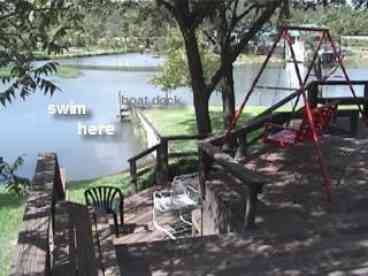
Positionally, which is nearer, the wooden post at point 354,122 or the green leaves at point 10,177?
the green leaves at point 10,177

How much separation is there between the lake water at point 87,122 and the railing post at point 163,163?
3145 mm

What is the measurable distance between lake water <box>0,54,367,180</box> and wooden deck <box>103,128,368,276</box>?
22.5 ft

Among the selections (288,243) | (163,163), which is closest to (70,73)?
(163,163)

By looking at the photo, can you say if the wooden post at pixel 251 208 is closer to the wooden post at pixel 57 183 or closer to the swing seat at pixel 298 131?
the wooden post at pixel 57 183

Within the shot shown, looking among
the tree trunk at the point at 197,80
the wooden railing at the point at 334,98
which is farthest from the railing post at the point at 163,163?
the wooden railing at the point at 334,98

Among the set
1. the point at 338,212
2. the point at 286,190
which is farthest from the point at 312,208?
the point at 286,190

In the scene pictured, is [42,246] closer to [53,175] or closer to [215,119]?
[53,175]

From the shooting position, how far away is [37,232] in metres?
2.64

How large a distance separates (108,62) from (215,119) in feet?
140

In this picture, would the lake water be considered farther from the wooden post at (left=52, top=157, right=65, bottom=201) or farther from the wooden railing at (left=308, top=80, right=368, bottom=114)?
the wooden post at (left=52, top=157, right=65, bottom=201)

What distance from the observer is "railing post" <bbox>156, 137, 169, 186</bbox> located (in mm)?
9336

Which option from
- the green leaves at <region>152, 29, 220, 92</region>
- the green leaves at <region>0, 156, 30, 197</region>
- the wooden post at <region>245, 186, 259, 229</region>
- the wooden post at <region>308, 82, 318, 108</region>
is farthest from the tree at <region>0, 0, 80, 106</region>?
the green leaves at <region>152, 29, 220, 92</region>

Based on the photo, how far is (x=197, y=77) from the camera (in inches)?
388

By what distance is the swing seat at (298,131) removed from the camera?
251 inches
